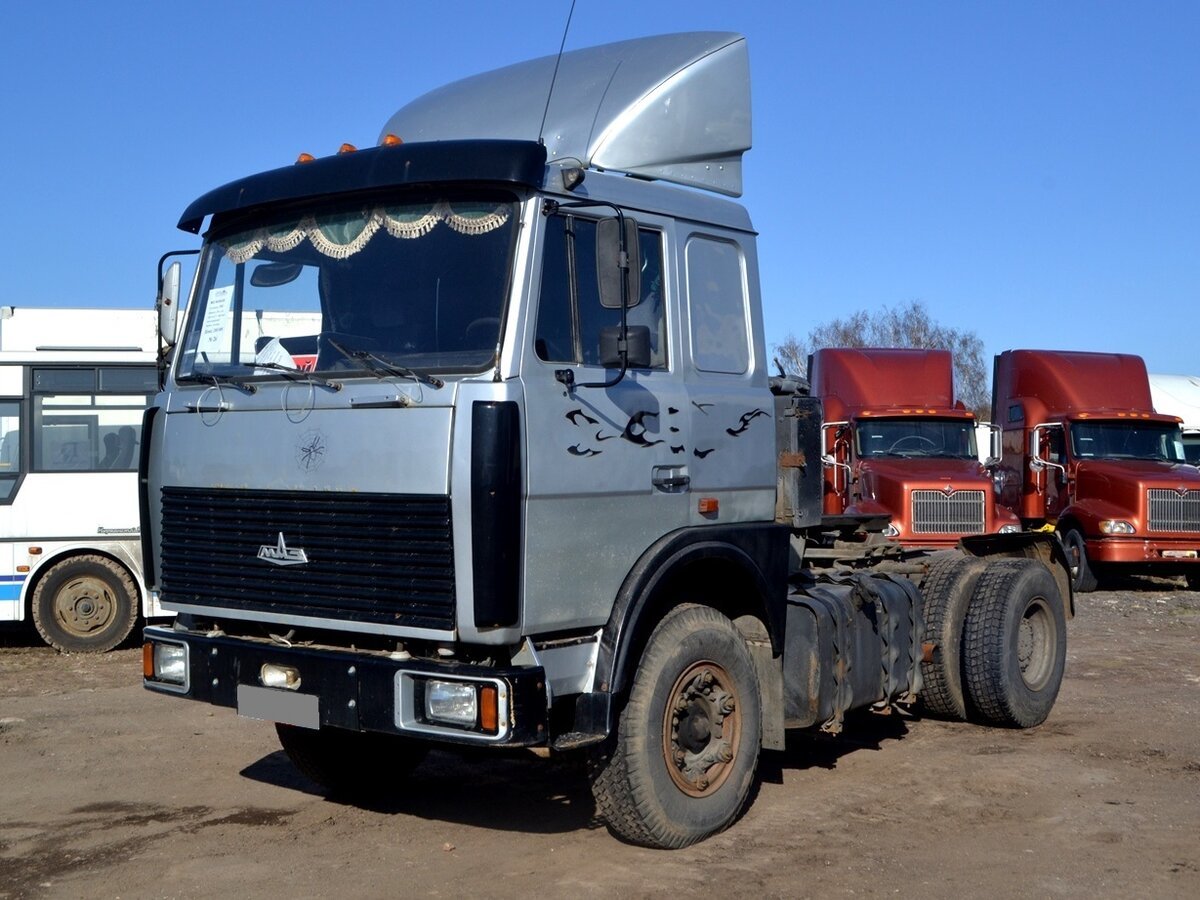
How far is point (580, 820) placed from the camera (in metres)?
6.90

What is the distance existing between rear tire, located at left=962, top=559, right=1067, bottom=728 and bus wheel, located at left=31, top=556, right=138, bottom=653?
8.63 m

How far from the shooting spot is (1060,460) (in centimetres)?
2039

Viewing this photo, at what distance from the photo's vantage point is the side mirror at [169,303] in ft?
21.7

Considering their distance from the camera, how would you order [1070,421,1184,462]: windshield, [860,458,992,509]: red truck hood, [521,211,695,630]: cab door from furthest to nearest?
[1070,421,1184,462]: windshield
[860,458,992,509]: red truck hood
[521,211,695,630]: cab door

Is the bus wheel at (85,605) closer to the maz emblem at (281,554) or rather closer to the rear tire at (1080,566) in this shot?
the maz emblem at (281,554)

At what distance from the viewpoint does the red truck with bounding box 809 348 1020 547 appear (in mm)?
17750

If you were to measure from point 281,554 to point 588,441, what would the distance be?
1423 mm

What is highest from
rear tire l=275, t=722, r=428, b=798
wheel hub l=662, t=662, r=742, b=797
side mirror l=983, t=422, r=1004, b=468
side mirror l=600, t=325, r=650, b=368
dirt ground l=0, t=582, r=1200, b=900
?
side mirror l=600, t=325, r=650, b=368

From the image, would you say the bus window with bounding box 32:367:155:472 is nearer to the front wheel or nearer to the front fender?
the front fender

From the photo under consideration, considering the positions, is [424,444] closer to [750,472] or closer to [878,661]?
[750,472]

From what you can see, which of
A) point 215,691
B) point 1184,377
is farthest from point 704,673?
point 1184,377

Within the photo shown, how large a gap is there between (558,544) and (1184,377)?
24099 mm

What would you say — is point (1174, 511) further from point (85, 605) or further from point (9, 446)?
point (9, 446)

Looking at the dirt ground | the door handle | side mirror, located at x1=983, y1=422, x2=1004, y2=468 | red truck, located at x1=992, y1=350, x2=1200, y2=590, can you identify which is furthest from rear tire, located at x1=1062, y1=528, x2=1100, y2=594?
the door handle
